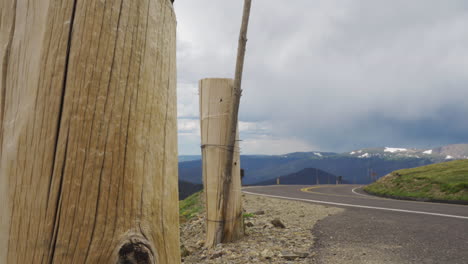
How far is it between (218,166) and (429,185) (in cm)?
1393

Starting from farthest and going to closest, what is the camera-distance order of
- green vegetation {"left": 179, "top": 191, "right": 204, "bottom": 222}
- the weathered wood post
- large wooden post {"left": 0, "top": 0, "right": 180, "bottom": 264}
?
green vegetation {"left": 179, "top": 191, "right": 204, "bottom": 222} → the weathered wood post → large wooden post {"left": 0, "top": 0, "right": 180, "bottom": 264}

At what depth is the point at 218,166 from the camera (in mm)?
4895

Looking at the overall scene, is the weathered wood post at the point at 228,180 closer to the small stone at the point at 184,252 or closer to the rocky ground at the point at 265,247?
the rocky ground at the point at 265,247

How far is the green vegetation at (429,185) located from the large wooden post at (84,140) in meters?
14.0

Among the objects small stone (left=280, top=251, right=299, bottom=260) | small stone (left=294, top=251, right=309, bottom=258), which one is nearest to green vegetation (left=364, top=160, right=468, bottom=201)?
small stone (left=294, top=251, right=309, bottom=258)

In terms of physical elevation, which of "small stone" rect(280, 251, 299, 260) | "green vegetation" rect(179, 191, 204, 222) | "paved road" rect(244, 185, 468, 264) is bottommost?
"green vegetation" rect(179, 191, 204, 222)

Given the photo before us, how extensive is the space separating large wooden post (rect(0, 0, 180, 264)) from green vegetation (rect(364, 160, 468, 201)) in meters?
14.0

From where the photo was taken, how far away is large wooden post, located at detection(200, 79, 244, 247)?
486cm

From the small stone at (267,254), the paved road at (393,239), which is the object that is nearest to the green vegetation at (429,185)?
the paved road at (393,239)

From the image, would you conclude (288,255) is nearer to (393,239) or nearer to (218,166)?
(218,166)

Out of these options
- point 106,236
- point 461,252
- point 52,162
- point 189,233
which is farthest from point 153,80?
point 189,233

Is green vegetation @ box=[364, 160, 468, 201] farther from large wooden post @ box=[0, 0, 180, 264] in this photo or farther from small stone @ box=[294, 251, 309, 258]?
large wooden post @ box=[0, 0, 180, 264]

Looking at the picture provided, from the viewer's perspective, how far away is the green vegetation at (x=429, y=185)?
42.5 ft

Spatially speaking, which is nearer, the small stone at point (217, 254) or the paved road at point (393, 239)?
the paved road at point (393, 239)
